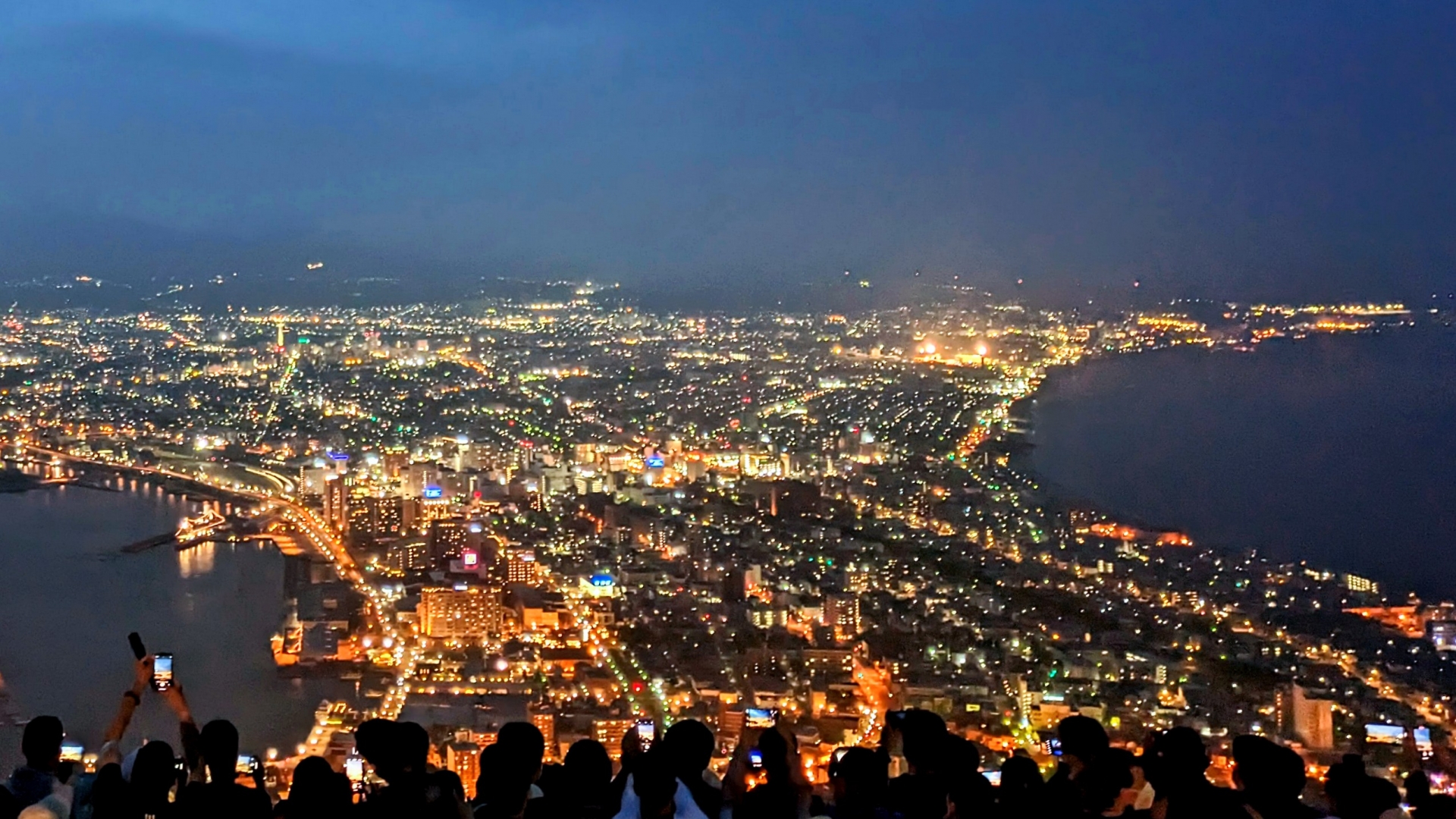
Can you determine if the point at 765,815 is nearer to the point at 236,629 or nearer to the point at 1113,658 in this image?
the point at 1113,658

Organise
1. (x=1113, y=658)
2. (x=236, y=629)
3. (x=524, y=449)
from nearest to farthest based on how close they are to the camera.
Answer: (x=1113, y=658) < (x=236, y=629) < (x=524, y=449)

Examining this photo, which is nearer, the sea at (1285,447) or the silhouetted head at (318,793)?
the silhouetted head at (318,793)

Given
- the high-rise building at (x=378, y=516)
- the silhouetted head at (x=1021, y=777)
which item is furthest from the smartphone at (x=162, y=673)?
the high-rise building at (x=378, y=516)

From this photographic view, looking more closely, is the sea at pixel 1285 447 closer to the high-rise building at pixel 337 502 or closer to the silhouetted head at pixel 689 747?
the high-rise building at pixel 337 502

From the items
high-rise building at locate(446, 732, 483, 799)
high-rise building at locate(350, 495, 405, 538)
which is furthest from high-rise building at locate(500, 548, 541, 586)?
high-rise building at locate(446, 732, 483, 799)

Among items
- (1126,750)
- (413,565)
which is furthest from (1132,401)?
(1126,750)
